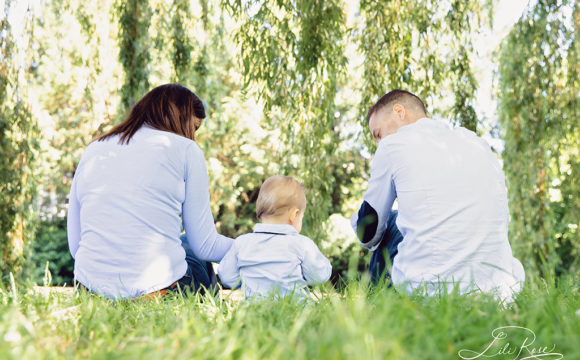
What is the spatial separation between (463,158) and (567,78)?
2.87m

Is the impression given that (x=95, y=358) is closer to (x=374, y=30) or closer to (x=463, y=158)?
(x=463, y=158)

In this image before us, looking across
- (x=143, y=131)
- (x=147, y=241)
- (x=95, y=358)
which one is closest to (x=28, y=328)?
(x=95, y=358)

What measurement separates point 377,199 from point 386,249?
0.33 metres

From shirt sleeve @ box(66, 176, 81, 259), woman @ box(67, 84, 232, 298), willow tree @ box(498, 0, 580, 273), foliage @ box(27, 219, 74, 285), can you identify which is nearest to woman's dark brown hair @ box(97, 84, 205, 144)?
woman @ box(67, 84, 232, 298)

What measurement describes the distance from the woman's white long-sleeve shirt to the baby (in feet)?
0.88

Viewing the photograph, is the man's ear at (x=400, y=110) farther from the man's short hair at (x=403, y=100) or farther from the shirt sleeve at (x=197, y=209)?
the shirt sleeve at (x=197, y=209)

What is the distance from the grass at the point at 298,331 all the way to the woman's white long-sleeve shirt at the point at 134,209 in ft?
1.96

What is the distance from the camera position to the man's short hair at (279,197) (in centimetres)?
256

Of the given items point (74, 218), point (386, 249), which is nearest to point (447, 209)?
point (386, 249)

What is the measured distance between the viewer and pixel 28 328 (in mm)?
1110

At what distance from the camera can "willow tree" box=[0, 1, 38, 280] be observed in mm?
4289
